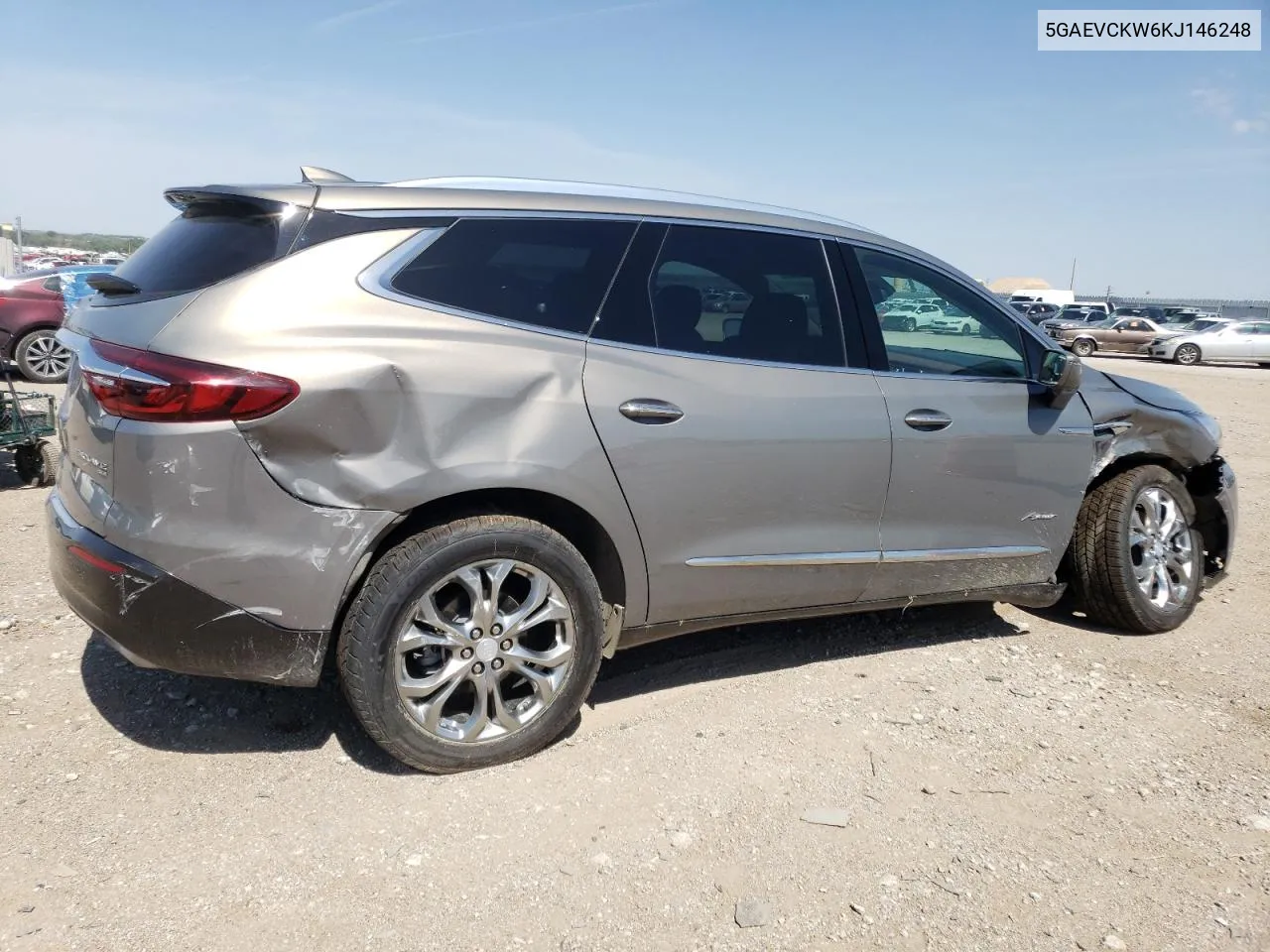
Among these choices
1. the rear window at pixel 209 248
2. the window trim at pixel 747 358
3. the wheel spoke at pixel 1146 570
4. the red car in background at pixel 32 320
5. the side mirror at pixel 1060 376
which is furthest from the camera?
the red car in background at pixel 32 320

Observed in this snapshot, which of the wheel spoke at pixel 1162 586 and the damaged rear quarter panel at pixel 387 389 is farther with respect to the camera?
the wheel spoke at pixel 1162 586

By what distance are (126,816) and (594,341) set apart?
1970mm

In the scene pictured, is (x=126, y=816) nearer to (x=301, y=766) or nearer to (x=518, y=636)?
(x=301, y=766)

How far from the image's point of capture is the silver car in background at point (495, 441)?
282 cm

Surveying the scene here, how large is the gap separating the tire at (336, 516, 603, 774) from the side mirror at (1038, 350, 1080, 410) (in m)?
2.19

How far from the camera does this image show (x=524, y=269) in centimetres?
325

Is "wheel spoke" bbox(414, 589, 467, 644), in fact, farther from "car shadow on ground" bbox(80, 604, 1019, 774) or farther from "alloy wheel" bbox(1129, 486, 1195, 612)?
"alloy wheel" bbox(1129, 486, 1195, 612)

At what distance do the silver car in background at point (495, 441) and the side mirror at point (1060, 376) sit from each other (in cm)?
3

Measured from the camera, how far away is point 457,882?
270 centimetres

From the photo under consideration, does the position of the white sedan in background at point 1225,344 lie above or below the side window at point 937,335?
below

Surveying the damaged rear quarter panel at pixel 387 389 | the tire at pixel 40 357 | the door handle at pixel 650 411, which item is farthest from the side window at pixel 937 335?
the tire at pixel 40 357

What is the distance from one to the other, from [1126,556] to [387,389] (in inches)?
135

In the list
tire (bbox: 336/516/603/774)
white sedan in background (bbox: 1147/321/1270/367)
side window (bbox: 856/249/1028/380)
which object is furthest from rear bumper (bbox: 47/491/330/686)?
white sedan in background (bbox: 1147/321/1270/367)

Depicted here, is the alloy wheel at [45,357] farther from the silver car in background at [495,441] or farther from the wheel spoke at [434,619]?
the wheel spoke at [434,619]
